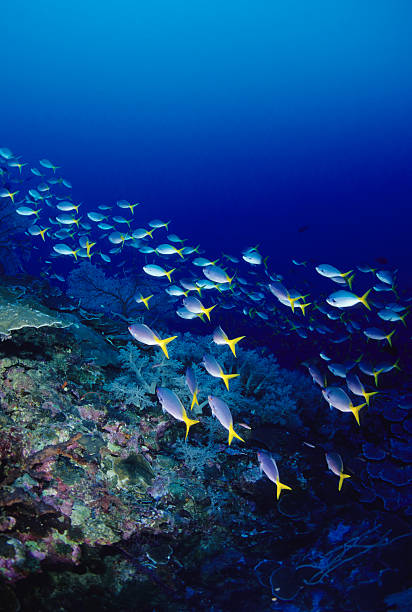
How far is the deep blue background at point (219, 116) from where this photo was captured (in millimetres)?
95312

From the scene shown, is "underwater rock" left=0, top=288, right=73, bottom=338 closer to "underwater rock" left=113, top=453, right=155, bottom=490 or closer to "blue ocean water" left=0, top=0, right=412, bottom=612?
"blue ocean water" left=0, top=0, right=412, bottom=612

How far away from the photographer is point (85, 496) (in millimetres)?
2896

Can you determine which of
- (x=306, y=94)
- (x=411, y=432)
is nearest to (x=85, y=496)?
(x=411, y=432)

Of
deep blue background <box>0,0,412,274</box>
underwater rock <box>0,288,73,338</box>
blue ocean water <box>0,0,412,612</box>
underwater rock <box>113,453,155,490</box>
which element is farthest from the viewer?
deep blue background <box>0,0,412,274</box>

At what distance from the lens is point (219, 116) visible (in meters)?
115

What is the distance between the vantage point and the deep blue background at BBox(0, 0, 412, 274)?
313 feet

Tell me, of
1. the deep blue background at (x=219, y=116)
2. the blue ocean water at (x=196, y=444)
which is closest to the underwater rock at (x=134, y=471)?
the blue ocean water at (x=196, y=444)

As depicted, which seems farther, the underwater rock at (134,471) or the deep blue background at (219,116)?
the deep blue background at (219,116)

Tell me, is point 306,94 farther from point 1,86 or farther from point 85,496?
point 85,496

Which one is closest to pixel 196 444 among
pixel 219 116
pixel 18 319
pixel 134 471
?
pixel 134 471

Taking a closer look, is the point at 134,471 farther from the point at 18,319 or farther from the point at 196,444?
the point at 18,319

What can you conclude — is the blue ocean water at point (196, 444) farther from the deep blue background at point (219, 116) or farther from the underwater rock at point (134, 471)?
the deep blue background at point (219, 116)

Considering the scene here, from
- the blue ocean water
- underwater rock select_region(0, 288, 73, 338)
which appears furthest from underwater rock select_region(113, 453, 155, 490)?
underwater rock select_region(0, 288, 73, 338)

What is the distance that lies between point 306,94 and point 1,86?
107 m
